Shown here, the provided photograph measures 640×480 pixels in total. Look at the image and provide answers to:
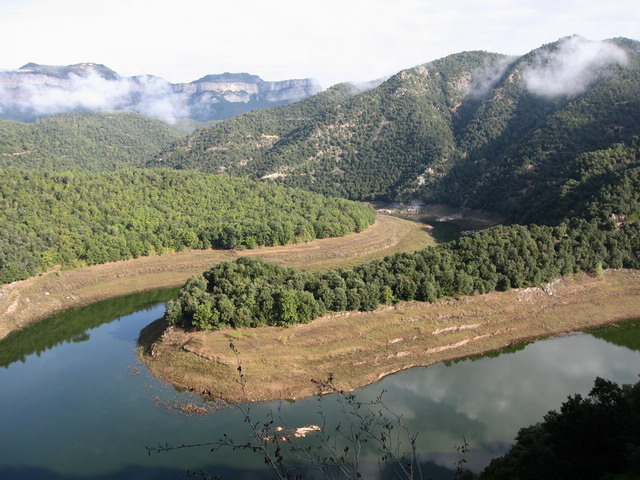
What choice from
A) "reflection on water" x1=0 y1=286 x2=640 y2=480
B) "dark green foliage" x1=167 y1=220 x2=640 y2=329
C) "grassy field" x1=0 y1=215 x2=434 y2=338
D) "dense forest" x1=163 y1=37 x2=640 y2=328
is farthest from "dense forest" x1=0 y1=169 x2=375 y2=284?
"dense forest" x1=163 y1=37 x2=640 y2=328

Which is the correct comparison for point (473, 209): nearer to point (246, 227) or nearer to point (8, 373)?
point (246, 227)

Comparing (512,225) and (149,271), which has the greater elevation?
(512,225)

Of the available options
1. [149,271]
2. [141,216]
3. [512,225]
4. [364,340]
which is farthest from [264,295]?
[141,216]

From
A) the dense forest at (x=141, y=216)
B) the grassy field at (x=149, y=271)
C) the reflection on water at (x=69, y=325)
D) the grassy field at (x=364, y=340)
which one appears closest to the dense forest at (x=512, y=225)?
the grassy field at (x=364, y=340)

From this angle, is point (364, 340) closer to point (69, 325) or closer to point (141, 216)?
point (69, 325)

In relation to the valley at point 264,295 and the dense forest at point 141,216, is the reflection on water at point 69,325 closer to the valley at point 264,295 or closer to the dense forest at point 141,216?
the valley at point 264,295

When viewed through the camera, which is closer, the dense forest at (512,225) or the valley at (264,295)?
the valley at (264,295)

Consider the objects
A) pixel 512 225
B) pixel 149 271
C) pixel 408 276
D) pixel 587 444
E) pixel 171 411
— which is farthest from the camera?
pixel 149 271

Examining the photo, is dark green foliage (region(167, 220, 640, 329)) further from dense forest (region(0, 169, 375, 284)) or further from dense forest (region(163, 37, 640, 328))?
dense forest (region(0, 169, 375, 284))
